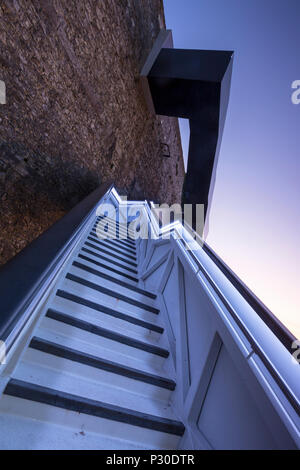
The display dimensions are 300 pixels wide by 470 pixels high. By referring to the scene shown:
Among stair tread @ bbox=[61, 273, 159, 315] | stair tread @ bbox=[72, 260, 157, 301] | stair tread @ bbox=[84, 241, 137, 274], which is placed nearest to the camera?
stair tread @ bbox=[61, 273, 159, 315]

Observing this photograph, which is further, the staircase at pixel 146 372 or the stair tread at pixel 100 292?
the stair tread at pixel 100 292

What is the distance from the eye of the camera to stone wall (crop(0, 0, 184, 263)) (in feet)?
9.97

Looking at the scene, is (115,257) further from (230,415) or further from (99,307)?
(230,415)

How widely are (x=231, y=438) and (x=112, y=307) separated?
4.46ft

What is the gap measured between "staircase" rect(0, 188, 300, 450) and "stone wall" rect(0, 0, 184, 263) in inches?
83.7

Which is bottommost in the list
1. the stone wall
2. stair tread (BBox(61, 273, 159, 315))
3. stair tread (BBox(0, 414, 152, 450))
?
stair tread (BBox(0, 414, 152, 450))

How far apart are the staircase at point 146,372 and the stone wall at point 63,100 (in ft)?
6.97

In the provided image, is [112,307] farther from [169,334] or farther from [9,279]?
[9,279]

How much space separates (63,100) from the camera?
12.5 feet

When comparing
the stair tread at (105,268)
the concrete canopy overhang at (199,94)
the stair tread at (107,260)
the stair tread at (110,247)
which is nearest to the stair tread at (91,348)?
the stair tread at (105,268)

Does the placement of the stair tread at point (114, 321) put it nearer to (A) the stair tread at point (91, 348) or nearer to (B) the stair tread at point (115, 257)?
(A) the stair tread at point (91, 348)

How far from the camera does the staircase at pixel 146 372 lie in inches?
36.6

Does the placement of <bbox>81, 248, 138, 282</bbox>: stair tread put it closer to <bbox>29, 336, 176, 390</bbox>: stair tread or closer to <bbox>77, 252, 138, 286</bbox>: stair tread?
<bbox>77, 252, 138, 286</bbox>: stair tread

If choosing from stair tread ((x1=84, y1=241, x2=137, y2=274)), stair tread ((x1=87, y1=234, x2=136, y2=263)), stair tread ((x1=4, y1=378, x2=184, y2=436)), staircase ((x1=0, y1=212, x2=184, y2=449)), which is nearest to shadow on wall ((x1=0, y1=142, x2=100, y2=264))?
stair tread ((x1=87, y1=234, x2=136, y2=263))
